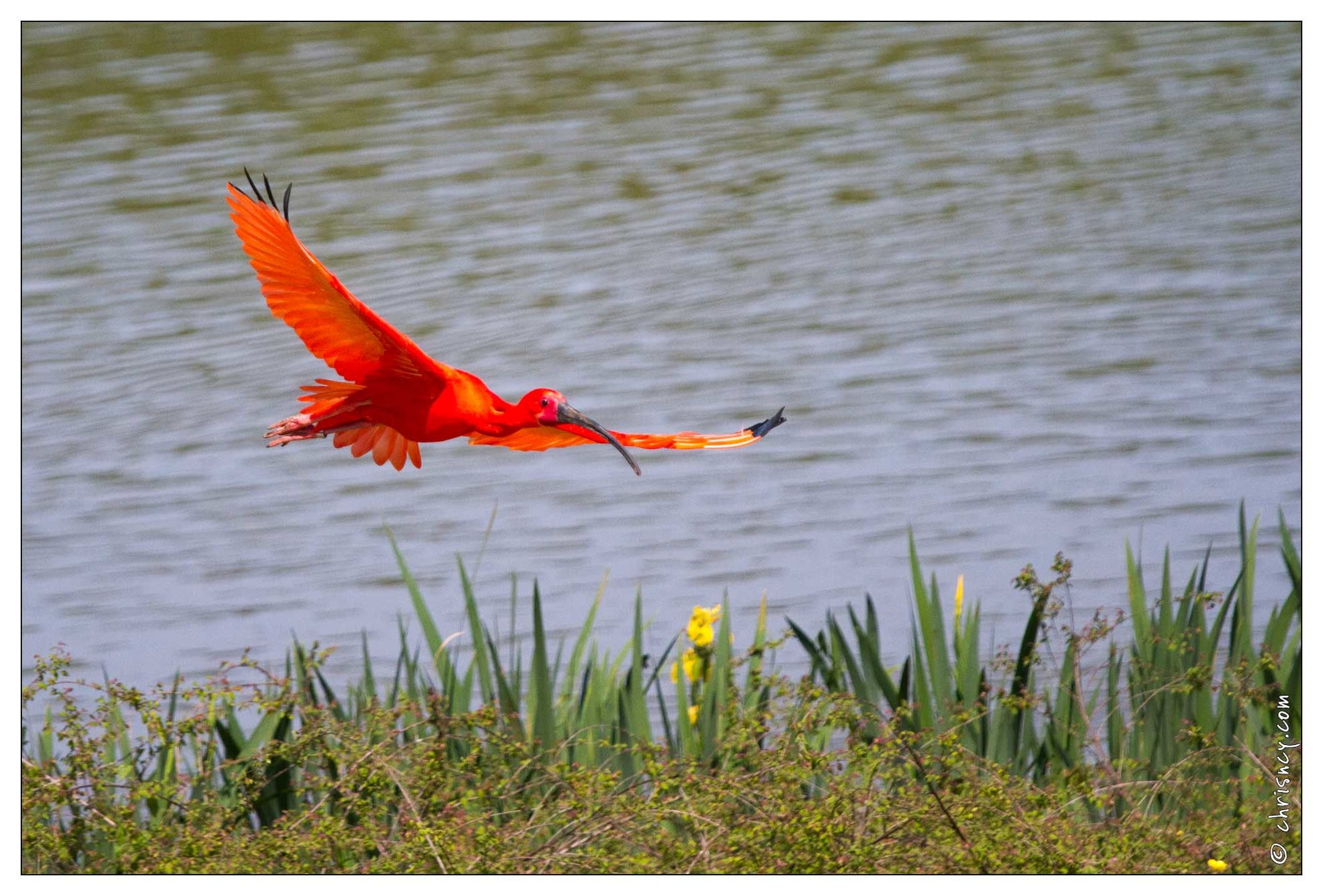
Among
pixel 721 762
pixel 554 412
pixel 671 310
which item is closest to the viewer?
pixel 554 412

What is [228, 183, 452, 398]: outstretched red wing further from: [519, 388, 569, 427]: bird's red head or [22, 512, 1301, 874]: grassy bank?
[22, 512, 1301, 874]: grassy bank

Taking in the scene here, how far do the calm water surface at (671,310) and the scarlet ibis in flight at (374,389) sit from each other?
0.85 metres

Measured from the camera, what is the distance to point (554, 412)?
2.08m

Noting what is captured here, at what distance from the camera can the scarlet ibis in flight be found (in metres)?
2.05

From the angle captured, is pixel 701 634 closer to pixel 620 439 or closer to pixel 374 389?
pixel 620 439

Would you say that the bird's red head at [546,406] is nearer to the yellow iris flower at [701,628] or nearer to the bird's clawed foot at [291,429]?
the bird's clawed foot at [291,429]

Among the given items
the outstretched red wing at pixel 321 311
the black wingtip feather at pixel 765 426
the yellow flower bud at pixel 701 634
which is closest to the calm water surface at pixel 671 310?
the yellow flower bud at pixel 701 634

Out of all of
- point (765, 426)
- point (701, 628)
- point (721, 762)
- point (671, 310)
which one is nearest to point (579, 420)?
point (765, 426)

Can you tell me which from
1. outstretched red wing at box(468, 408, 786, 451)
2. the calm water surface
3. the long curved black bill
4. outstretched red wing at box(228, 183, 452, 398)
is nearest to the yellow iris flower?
the calm water surface

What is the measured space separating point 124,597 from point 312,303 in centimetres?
118

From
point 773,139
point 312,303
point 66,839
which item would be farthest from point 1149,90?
point 66,839

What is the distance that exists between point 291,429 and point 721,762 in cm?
104

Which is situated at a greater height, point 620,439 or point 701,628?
point 620,439

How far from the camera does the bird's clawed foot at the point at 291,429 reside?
84.4 inches
